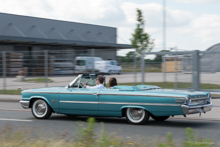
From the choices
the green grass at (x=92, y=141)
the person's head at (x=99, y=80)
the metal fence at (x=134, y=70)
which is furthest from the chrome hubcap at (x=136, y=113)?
the metal fence at (x=134, y=70)

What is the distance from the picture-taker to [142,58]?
16.4 meters

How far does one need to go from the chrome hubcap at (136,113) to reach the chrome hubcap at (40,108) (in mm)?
2601

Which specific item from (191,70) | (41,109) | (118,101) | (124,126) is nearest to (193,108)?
(124,126)

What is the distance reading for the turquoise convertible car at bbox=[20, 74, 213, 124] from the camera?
8241mm

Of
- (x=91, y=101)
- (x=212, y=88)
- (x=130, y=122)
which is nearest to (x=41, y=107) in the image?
(x=91, y=101)

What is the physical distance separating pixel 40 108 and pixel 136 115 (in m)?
2.84

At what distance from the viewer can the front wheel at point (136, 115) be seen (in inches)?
340

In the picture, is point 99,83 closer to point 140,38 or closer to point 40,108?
point 40,108

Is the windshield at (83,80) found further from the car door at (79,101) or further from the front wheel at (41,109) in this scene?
the front wheel at (41,109)

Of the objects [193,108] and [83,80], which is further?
[83,80]

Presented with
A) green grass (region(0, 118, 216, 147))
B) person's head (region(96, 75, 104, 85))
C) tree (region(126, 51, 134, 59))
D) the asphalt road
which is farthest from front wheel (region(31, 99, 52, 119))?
tree (region(126, 51, 134, 59))

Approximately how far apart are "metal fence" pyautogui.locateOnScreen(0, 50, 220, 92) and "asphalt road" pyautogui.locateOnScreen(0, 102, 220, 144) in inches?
243

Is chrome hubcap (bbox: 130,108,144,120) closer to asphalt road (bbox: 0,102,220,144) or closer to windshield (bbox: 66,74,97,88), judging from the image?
asphalt road (bbox: 0,102,220,144)

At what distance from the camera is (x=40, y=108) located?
32.8 feet
